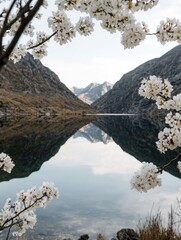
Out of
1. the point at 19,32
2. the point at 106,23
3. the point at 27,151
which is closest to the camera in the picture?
the point at 19,32

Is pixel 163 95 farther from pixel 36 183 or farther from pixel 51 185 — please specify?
pixel 36 183

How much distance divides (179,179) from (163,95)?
45935 millimetres

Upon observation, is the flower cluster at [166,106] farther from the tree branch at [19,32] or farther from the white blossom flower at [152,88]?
the tree branch at [19,32]

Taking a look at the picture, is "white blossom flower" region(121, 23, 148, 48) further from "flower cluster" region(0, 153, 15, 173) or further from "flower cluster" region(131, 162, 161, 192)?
"flower cluster" region(0, 153, 15, 173)

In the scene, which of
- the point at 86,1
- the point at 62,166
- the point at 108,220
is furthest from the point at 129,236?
the point at 62,166

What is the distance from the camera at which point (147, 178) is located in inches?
260

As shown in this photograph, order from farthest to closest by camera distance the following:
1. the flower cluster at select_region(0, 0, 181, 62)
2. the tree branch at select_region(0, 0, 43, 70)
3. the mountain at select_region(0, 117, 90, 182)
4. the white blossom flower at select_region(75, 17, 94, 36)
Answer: the mountain at select_region(0, 117, 90, 182)
the white blossom flower at select_region(75, 17, 94, 36)
the flower cluster at select_region(0, 0, 181, 62)
the tree branch at select_region(0, 0, 43, 70)

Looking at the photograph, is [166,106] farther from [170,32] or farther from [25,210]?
[25,210]

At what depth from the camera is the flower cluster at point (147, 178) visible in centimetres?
657

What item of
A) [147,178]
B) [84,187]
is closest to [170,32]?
[147,178]

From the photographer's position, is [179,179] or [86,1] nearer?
[86,1]

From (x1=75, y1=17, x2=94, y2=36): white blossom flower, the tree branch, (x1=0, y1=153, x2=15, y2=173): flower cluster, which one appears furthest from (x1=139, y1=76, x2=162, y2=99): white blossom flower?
the tree branch

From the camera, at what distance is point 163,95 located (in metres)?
6.66

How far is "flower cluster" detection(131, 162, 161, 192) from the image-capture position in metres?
6.57
